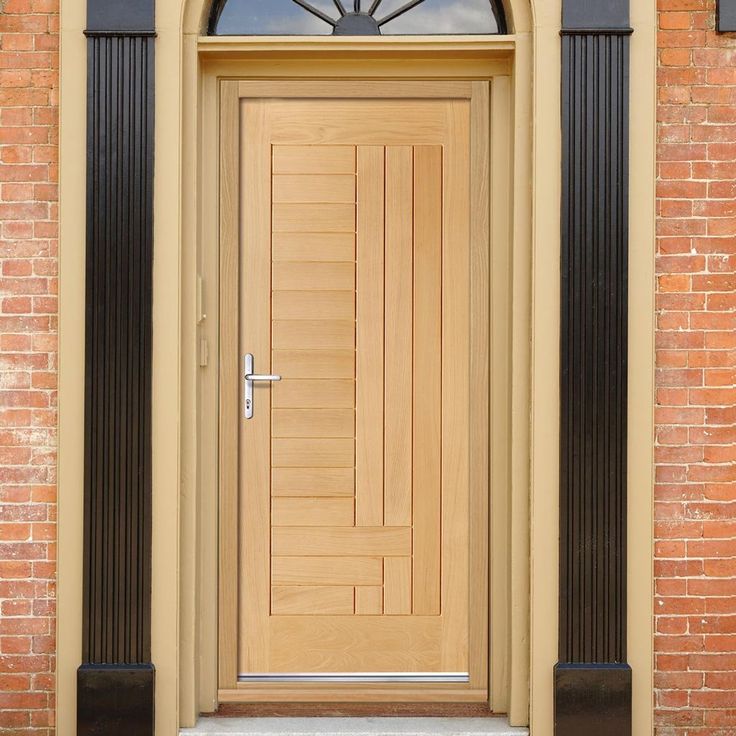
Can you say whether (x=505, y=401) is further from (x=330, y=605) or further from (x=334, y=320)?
(x=330, y=605)

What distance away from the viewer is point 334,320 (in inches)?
146

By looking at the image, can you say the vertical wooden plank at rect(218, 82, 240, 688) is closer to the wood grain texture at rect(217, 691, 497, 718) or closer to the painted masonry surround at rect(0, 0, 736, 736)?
the wood grain texture at rect(217, 691, 497, 718)

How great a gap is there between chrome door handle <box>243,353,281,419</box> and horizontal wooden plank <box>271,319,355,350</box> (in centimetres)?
13

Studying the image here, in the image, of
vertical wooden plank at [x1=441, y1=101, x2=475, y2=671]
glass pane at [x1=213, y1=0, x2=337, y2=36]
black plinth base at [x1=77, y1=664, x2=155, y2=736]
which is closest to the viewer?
black plinth base at [x1=77, y1=664, x2=155, y2=736]

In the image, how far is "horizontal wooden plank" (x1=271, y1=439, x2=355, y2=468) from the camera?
3705 mm

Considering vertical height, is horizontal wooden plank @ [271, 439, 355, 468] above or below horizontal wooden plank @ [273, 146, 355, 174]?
below

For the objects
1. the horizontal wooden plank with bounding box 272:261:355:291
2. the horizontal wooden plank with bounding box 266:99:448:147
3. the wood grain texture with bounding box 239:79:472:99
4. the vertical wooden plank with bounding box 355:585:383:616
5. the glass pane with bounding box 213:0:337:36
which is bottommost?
the vertical wooden plank with bounding box 355:585:383:616

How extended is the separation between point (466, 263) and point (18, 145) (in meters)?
1.85

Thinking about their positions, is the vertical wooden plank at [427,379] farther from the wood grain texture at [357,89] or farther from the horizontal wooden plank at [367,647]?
the wood grain texture at [357,89]

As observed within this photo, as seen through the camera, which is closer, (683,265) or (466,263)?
(683,265)

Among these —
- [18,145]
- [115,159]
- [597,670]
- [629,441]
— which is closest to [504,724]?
[597,670]

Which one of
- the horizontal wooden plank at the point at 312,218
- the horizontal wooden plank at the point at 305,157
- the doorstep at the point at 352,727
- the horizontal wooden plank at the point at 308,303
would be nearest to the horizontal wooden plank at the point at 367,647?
the doorstep at the point at 352,727

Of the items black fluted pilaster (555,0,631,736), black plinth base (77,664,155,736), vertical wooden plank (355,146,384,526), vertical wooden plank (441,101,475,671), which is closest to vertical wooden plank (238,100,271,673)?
vertical wooden plank (355,146,384,526)

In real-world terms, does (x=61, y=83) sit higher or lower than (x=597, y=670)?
higher
